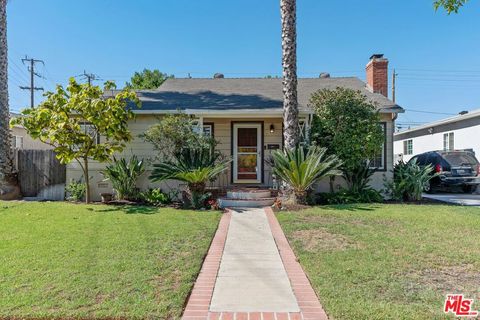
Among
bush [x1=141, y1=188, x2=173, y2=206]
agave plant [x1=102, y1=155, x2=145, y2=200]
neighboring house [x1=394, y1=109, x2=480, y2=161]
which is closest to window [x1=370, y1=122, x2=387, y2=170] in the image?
neighboring house [x1=394, y1=109, x2=480, y2=161]

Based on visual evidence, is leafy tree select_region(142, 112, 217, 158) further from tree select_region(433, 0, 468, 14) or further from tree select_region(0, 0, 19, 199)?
tree select_region(433, 0, 468, 14)

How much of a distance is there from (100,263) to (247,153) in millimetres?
8470

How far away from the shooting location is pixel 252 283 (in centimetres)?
412

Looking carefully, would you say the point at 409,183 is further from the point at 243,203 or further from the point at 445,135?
the point at 445,135

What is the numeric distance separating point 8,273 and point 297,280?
12.2ft

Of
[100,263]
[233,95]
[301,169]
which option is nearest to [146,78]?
[233,95]

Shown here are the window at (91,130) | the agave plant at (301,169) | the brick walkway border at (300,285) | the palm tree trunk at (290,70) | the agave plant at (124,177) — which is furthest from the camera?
the agave plant at (124,177)

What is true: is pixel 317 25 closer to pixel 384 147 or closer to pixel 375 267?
pixel 384 147

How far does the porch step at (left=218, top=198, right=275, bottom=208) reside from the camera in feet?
32.2

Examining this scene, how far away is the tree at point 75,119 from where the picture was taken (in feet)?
30.2

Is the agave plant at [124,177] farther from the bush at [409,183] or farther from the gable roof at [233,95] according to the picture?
the bush at [409,183]

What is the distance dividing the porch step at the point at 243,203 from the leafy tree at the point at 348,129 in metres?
2.49

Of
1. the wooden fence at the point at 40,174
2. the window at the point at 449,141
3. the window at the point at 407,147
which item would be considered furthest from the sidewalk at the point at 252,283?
the window at the point at 407,147

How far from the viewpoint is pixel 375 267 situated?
177 inches
